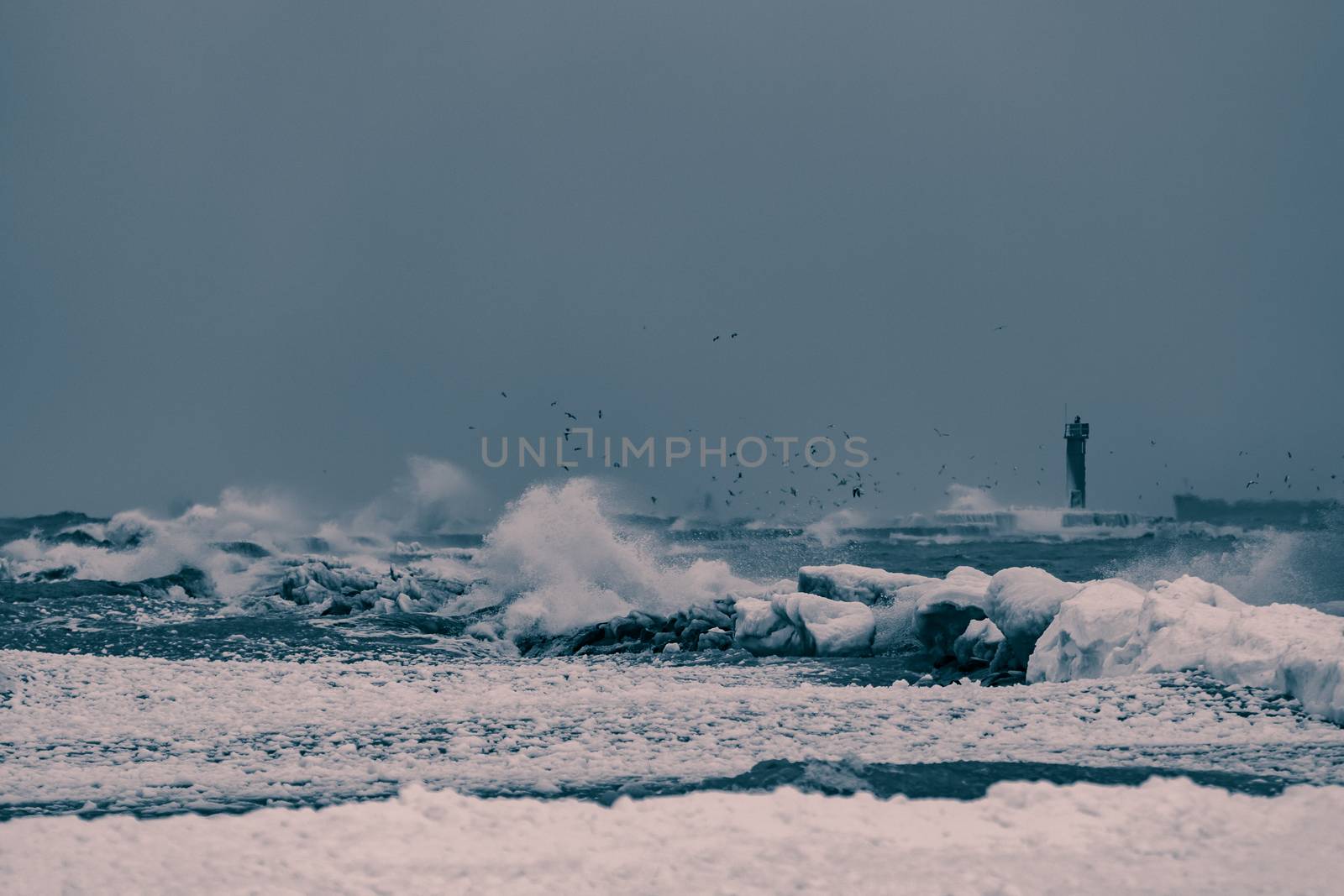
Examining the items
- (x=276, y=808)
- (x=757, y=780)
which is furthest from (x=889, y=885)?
(x=276, y=808)

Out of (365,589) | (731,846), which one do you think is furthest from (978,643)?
(365,589)

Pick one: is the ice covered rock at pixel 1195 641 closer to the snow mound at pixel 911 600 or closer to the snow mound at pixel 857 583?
the snow mound at pixel 911 600

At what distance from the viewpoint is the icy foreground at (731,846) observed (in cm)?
360

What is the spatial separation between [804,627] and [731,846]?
6797mm

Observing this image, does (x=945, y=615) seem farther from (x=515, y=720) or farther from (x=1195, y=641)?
(x=515, y=720)

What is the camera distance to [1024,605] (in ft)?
29.1

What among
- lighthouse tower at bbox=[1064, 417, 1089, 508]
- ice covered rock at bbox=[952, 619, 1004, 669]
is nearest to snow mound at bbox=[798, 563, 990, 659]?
ice covered rock at bbox=[952, 619, 1004, 669]

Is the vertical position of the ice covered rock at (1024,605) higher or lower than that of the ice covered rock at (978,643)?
higher

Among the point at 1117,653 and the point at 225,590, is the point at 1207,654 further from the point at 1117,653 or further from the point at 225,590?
the point at 225,590

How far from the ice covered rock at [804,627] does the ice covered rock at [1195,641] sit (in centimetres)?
227

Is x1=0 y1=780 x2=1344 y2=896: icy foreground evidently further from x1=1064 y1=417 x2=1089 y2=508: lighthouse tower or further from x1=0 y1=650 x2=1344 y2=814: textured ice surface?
x1=1064 y1=417 x2=1089 y2=508: lighthouse tower

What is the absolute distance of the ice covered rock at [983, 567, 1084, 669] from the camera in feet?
28.7

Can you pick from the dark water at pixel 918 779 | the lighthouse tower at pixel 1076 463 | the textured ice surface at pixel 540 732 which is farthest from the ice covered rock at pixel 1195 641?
the lighthouse tower at pixel 1076 463

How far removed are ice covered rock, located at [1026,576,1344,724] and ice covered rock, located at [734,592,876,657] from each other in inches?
89.5
